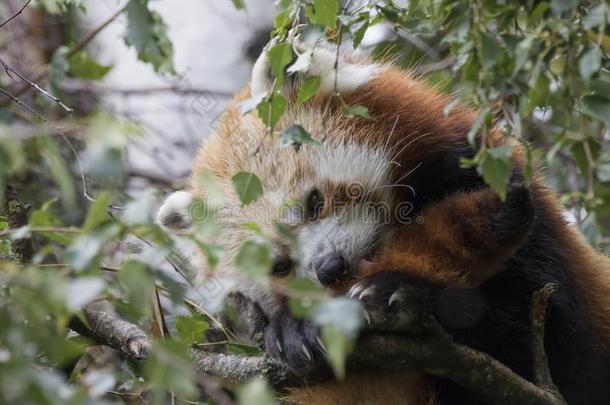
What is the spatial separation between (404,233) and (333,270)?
0.34 m

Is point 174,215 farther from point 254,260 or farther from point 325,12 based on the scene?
point 254,260

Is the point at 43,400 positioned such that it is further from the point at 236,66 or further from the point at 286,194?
the point at 236,66

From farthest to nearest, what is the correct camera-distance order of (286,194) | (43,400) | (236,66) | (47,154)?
(236,66) → (286,194) → (47,154) → (43,400)

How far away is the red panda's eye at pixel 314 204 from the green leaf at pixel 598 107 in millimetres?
1487

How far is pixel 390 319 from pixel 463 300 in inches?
20.0

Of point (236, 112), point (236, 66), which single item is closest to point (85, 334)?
point (236, 112)

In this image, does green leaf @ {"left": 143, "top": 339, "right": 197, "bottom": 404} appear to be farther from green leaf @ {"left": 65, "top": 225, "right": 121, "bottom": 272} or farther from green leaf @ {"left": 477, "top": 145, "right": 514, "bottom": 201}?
green leaf @ {"left": 477, "top": 145, "right": 514, "bottom": 201}

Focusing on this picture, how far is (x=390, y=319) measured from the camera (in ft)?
9.05

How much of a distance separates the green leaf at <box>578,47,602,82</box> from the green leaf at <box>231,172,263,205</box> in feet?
3.48

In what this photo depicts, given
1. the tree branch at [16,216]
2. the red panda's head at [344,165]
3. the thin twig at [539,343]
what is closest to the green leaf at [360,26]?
the red panda's head at [344,165]

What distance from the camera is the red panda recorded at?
10.1 ft

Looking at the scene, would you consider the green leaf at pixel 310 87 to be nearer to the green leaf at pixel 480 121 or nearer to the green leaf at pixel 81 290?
the green leaf at pixel 480 121

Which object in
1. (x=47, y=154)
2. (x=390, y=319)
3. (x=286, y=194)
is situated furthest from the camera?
(x=286, y=194)

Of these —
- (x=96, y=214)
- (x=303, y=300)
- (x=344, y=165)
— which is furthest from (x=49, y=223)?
(x=344, y=165)
